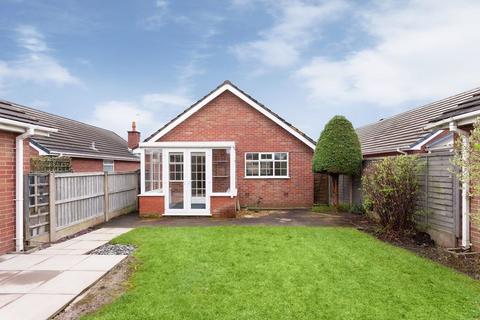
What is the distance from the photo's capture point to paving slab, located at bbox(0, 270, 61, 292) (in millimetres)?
4668

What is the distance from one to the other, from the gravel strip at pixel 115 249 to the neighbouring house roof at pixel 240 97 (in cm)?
804

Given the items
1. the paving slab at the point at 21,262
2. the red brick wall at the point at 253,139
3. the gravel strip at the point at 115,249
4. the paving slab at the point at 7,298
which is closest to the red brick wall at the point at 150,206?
the red brick wall at the point at 253,139

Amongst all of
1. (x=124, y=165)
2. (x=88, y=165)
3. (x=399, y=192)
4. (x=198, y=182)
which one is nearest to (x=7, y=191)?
(x=198, y=182)

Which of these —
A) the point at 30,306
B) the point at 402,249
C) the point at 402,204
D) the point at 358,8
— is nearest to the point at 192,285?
the point at 30,306

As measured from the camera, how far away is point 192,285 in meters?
4.84

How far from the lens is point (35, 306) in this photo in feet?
13.4

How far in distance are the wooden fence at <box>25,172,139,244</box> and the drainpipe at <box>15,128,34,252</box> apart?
0.49 ft

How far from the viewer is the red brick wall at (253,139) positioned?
1489cm

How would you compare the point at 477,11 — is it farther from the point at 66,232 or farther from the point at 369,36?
the point at 66,232

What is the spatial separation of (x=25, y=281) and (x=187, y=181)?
24.5 feet

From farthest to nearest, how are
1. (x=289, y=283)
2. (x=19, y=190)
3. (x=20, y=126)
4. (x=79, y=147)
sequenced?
(x=79, y=147), (x=19, y=190), (x=20, y=126), (x=289, y=283)

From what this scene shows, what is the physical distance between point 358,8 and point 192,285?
13.4 metres

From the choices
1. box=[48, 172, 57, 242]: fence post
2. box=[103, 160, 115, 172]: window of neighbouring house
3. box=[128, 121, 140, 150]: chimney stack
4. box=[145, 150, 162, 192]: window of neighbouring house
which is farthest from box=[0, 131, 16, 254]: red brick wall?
box=[128, 121, 140, 150]: chimney stack

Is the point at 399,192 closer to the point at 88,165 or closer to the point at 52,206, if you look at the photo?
the point at 52,206
